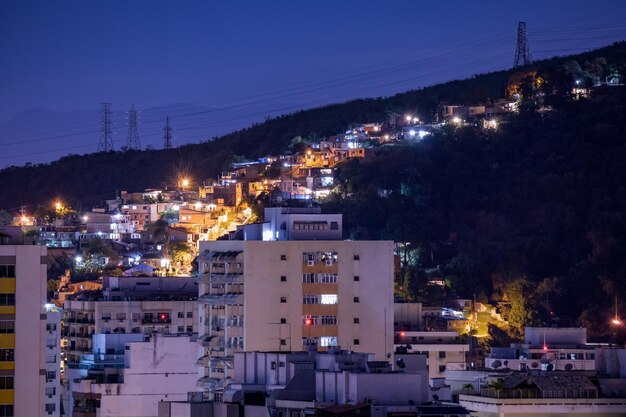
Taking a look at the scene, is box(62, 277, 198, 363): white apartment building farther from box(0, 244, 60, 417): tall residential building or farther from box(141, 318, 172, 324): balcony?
box(0, 244, 60, 417): tall residential building

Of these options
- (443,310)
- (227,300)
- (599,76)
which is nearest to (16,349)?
(227,300)

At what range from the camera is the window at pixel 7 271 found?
1547 inches

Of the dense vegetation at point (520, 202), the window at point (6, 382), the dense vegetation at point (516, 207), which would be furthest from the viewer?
the dense vegetation at point (516, 207)

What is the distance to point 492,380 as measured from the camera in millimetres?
45625

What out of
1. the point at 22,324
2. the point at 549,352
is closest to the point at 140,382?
the point at 549,352

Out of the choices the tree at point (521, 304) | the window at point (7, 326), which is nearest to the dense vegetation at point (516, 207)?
the tree at point (521, 304)

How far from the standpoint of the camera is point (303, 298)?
76625 millimetres

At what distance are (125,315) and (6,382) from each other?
6036 cm

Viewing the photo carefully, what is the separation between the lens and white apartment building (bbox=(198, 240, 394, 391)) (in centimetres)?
7550

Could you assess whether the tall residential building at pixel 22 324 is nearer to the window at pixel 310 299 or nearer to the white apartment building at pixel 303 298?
the white apartment building at pixel 303 298

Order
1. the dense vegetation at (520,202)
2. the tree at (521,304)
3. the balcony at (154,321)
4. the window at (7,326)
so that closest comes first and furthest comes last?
the window at (7,326) < the balcony at (154,321) < the tree at (521,304) < the dense vegetation at (520,202)

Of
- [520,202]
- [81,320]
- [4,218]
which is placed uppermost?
[520,202]

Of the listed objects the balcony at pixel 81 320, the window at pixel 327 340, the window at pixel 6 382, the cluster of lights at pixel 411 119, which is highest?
the cluster of lights at pixel 411 119

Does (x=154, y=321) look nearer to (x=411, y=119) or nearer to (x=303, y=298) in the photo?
(x=303, y=298)
